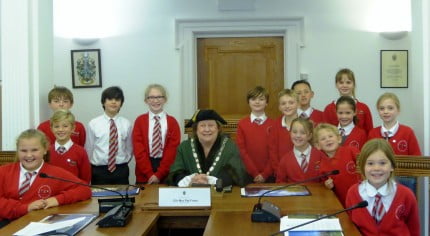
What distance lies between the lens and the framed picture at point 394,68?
5.34m

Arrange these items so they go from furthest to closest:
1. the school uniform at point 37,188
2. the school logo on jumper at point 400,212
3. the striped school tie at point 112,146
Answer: the striped school tie at point 112,146, the school uniform at point 37,188, the school logo on jumper at point 400,212

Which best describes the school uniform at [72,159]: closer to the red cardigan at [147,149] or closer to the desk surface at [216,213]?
the red cardigan at [147,149]

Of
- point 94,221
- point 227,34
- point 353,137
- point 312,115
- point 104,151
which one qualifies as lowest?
point 94,221

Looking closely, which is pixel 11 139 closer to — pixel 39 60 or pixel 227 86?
pixel 39 60

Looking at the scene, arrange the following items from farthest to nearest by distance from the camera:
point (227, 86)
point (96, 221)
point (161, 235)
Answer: point (227, 86) < point (161, 235) < point (96, 221)

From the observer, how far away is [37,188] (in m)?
2.87

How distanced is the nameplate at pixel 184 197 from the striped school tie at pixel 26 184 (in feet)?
2.65

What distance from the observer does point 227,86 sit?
18.8 ft

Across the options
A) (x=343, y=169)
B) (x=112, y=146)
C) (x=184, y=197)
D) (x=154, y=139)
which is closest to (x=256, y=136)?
(x=154, y=139)

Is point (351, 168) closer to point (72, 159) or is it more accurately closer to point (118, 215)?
point (118, 215)

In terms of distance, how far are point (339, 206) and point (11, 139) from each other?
259cm

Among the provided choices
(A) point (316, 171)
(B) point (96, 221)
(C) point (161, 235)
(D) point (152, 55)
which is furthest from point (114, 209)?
(D) point (152, 55)

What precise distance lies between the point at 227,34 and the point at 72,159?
271 cm

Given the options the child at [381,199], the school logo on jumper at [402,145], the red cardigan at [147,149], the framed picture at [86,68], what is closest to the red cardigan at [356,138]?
the school logo on jumper at [402,145]
